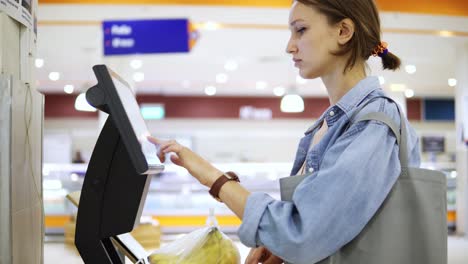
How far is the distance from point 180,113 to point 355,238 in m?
14.3

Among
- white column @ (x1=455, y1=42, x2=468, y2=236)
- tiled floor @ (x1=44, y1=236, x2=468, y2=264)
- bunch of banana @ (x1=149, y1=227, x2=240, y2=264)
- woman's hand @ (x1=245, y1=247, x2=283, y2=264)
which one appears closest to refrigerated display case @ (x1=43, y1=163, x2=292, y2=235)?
tiled floor @ (x1=44, y1=236, x2=468, y2=264)

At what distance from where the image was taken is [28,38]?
1.71 m

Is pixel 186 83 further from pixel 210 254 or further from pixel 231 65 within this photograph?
pixel 210 254

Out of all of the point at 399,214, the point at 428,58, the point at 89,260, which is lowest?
the point at 89,260

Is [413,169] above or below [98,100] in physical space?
below

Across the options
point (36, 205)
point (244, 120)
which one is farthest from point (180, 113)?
point (36, 205)

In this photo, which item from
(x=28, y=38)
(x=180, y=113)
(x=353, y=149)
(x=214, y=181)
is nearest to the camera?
(x=353, y=149)

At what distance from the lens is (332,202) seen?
106cm

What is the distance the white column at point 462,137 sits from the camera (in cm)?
870

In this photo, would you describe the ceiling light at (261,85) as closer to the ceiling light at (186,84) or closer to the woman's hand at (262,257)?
the ceiling light at (186,84)

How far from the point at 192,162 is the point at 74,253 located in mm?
5825

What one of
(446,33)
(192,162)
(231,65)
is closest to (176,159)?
(192,162)

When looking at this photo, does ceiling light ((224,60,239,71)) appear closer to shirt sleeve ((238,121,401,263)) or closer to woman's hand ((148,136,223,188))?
woman's hand ((148,136,223,188))

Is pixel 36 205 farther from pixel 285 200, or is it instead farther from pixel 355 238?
pixel 355 238
